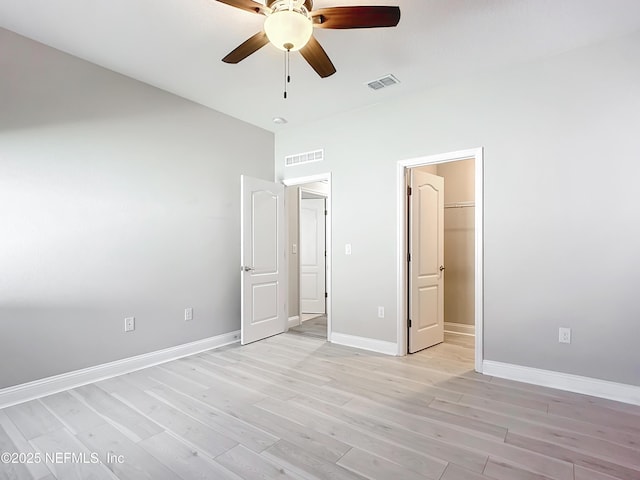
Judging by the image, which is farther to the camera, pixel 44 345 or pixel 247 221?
pixel 247 221

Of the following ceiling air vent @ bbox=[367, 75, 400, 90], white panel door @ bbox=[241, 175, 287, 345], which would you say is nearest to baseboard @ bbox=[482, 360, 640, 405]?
white panel door @ bbox=[241, 175, 287, 345]

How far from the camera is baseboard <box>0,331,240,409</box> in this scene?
2.66 meters

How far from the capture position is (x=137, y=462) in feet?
6.35

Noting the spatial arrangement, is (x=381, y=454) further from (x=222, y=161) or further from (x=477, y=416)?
(x=222, y=161)

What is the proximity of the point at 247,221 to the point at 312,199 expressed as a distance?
2.54 meters

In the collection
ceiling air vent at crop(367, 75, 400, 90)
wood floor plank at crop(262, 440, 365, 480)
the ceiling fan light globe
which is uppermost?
ceiling air vent at crop(367, 75, 400, 90)

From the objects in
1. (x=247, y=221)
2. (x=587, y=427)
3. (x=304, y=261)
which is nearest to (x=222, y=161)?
(x=247, y=221)

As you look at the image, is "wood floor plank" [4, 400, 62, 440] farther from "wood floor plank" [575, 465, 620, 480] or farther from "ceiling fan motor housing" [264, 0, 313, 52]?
"wood floor plank" [575, 465, 620, 480]

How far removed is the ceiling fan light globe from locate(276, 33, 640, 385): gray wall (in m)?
2.11

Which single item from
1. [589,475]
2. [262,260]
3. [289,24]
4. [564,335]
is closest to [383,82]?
[289,24]

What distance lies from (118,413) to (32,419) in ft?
1.86

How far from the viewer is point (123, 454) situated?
2006 millimetres

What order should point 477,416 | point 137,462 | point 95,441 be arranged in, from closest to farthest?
point 137,462 → point 95,441 → point 477,416

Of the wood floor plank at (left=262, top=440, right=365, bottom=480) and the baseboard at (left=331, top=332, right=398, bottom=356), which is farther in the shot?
the baseboard at (left=331, top=332, right=398, bottom=356)
